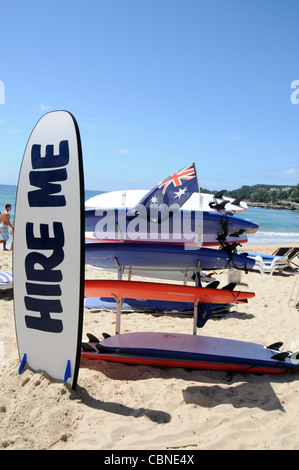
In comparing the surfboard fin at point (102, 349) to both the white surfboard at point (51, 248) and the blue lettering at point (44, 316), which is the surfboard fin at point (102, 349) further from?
the blue lettering at point (44, 316)

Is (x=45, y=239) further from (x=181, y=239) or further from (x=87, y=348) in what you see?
(x=181, y=239)

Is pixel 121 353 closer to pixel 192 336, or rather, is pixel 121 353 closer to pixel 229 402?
pixel 192 336

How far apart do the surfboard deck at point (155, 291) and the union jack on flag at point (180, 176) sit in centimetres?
118

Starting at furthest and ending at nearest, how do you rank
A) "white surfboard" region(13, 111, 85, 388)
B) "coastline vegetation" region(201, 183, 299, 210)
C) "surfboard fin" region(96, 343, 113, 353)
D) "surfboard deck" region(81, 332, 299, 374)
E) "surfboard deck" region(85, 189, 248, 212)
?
1. "coastline vegetation" region(201, 183, 299, 210)
2. "surfboard deck" region(85, 189, 248, 212)
3. "surfboard fin" region(96, 343, 113, 353)
4. "surfboard deck" region(81, 332, 299, 374)
5. "white surfboard" region(13, 111, 85, 388)

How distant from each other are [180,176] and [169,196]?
0.97 ft

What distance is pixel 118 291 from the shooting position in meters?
3.96

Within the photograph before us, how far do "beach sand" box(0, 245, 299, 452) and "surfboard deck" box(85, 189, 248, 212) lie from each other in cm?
203

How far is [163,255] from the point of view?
4.20 m

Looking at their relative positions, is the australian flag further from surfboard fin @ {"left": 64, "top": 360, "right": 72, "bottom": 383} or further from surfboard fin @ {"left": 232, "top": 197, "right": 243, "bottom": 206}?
surfboard fin @ {"left": 64, "top": 360, "right": 72, "bottom": 383}

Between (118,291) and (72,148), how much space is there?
163 centimetres

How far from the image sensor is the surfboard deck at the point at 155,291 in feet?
12.7

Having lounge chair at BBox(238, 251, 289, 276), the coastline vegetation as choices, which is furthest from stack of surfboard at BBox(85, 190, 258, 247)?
the coastline vegetation

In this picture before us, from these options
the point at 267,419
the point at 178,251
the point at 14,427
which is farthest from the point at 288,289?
the point at 14,427

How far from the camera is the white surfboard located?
3.09 m
